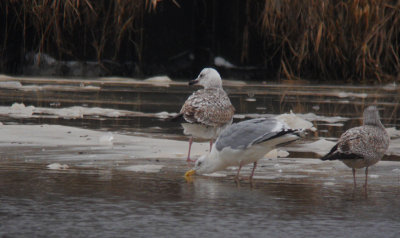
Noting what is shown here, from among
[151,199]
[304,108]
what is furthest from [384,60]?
[151,199]

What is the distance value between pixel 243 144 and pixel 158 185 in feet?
2.60

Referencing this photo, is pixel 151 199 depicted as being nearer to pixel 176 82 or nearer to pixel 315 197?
pixel 315 197

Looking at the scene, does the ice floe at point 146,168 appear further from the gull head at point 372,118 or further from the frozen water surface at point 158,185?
the gull head at point 372,118

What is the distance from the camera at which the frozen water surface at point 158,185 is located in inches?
195


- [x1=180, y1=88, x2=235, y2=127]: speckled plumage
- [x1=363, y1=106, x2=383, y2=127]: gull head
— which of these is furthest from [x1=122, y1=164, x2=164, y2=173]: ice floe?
[x1=363, y1=106, x2=383, y2=127]: gull head

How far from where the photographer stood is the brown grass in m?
18.4

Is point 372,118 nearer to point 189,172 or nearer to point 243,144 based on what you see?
point 243,144

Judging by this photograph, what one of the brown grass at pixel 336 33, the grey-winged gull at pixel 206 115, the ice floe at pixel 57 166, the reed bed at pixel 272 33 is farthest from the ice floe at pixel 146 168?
the brown grass at pixel 336 33

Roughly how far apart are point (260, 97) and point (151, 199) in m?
9.39

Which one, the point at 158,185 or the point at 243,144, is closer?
the point at 158,185

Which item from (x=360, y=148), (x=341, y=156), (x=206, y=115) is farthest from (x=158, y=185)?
(x=206, y=115)

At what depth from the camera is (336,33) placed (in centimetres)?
1862

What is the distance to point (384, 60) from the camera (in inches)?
758

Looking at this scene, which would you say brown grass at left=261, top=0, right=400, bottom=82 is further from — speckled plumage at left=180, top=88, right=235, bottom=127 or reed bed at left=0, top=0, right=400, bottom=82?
speckled plumage at left=180, top=88, right=235, bottom=127
